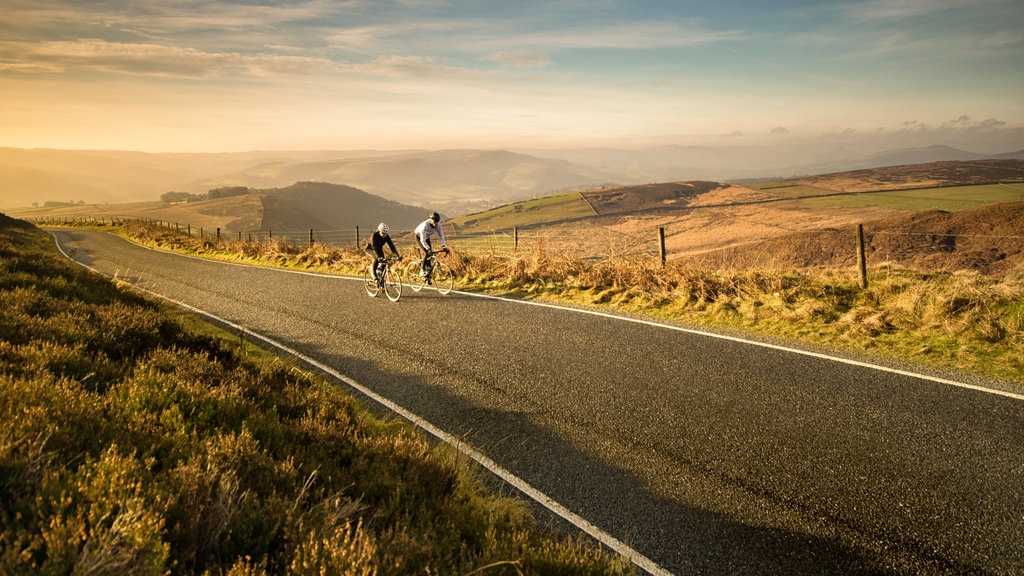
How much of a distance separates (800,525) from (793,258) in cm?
4139

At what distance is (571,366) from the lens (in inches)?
328

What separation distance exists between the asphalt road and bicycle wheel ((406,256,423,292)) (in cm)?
512

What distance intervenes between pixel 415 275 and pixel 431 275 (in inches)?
18.9

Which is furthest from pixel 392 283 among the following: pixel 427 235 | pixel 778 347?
pixel 778 347

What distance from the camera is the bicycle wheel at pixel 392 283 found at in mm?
14664

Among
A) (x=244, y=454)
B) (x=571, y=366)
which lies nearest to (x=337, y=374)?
(x=571, y=366)

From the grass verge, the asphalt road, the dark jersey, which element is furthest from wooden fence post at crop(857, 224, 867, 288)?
the dark jersey

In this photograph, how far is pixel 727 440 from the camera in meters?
5.61

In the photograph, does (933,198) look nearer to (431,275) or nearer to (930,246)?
(930,246)

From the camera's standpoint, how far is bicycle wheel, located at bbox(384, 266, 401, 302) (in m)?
14.7

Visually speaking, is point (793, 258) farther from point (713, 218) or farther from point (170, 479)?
point (713, 218)

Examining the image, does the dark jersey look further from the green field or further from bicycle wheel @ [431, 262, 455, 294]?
the green field

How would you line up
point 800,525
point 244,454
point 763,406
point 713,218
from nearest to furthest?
1. point 244,454
2. point 800,525
3. point 763,406
4. point 713,218

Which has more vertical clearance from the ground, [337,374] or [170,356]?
[170,356]
